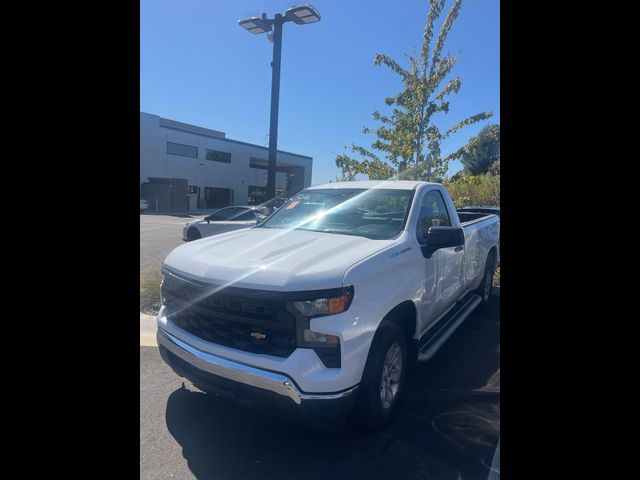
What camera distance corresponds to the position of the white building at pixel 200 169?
2947 centimetres

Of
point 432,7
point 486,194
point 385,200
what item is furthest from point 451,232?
point 486,194

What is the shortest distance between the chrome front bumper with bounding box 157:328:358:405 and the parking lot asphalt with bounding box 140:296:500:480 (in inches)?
8.6

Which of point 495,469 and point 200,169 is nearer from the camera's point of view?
point 495,469

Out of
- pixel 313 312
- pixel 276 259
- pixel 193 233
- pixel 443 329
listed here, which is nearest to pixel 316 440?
pixel 313 312

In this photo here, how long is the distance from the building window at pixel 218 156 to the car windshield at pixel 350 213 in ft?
104

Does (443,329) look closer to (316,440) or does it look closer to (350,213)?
(350,213)

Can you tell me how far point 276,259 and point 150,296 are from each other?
386 cm

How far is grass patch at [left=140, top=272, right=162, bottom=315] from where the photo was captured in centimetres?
532

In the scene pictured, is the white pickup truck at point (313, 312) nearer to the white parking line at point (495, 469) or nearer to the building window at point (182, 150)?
the white parking line at point (495, 469)

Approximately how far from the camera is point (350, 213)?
3607 mm

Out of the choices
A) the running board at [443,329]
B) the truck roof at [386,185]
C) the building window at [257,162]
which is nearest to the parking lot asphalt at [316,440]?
the running board at [443,329]

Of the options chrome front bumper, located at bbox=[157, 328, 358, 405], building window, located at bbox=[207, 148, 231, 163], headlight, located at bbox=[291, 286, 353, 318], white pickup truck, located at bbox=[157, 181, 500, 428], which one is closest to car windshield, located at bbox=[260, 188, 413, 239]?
white pickup truck, located at bbox=[157, 181, 500, 428]
